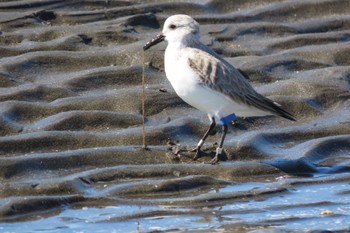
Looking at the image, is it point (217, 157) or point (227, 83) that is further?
point (227, 83)

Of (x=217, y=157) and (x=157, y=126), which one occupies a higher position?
(x=157, y=126)

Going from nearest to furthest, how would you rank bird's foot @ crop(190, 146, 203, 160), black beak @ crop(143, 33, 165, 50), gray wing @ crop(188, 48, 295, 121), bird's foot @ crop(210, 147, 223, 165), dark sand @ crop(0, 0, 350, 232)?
dark sand @ crop(0, 0, 350, 232) < bird's foot @ crop(210, 147, 223, 165) < bird's foot @ crop(190, 146, 203, 160) < gray wing @ crop(188, 48, 295, 121) < black beak @ crop(143, 33, 165, 50)

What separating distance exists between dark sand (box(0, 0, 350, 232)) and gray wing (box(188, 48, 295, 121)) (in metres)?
0.33

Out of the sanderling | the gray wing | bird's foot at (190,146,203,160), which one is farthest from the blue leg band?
bird's foot at (190,146,203,160)

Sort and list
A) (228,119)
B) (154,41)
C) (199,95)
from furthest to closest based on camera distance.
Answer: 1. (154,41)
2. (228,119)
3. (199,95)

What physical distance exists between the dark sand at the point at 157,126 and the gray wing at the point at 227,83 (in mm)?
325

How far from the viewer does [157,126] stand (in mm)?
8633

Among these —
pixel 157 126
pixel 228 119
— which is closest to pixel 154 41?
pixel 157 126

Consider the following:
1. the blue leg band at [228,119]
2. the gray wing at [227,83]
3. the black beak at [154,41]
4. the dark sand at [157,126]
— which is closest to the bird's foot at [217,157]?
the dark sand at [157,126]

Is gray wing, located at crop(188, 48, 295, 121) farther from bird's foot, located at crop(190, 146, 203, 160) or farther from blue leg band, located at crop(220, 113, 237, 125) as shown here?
bird's foot, located at crop(190, 146, 203, 160)

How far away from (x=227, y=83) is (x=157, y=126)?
0.69 metres

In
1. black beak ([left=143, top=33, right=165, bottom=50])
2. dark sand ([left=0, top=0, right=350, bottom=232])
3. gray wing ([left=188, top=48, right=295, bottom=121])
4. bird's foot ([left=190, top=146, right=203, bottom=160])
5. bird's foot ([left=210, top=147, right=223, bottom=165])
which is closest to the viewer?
dark sand ([left=0, top=0, right=350, bottom=232])

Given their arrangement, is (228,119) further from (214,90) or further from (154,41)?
(154,41)

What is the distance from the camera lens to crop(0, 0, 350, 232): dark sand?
717 centimetres
